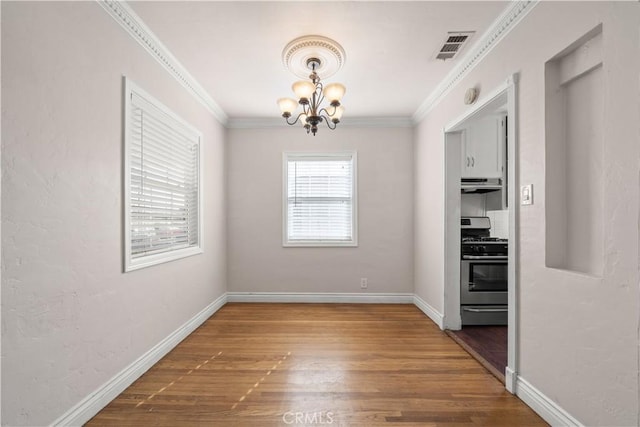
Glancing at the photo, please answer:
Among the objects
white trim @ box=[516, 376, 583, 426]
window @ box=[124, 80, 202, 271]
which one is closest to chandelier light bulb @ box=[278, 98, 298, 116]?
window @ box=[124, 80, 202, 271]

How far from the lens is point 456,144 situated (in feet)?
10.8

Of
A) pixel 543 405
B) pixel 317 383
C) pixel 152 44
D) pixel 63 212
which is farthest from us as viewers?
pixel 152 44

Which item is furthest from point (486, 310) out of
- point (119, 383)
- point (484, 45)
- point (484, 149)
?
point (119, 383)

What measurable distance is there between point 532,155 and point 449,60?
1.31 metres

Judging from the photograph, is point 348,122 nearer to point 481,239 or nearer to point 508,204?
point 481,239

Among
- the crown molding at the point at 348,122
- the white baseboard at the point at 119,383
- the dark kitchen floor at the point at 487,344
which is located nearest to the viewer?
the white baseboard at the point at 119,383

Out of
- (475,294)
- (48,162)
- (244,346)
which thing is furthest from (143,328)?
(475,294)

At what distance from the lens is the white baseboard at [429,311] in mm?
3373

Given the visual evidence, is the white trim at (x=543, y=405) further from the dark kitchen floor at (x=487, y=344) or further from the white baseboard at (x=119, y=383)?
the white baseboard at (x=119, y=383)

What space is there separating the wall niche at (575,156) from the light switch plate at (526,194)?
4.7 inches

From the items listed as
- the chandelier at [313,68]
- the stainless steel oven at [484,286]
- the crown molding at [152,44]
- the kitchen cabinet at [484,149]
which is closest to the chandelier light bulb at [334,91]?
the chandelier at [313,68]

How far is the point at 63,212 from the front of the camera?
1658mm

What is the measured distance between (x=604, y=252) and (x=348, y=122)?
3.37 metres

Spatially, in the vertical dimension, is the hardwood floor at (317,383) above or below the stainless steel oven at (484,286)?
below
